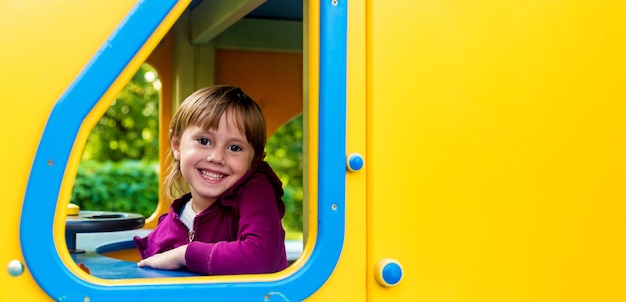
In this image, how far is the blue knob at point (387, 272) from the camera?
1680 millimetres

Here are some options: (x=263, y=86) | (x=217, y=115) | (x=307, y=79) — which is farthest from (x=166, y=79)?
(x=307, y=79)

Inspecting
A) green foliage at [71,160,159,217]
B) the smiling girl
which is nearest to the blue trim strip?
the smiling girl

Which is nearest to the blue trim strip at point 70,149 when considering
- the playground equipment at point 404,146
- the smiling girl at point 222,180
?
the playground equipment at point 404,146

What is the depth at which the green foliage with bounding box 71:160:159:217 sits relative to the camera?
389 inches

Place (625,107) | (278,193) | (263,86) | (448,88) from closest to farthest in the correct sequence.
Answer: (448,88), (625,107), (278,193), (263,86)

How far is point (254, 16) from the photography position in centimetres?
333

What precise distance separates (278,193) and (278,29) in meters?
1.48

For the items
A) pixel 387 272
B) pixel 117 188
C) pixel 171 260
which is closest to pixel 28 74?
pixel 171 260

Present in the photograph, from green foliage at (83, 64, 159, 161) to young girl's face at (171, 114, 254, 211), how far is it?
39.4 feet

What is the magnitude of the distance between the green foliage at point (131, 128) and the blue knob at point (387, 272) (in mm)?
12468

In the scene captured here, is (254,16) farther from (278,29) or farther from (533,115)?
(533,115)

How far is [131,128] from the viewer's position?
14.1 metres

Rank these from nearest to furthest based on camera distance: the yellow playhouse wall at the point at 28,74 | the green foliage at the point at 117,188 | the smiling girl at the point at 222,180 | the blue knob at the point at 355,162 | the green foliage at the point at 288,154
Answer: the yellow playhouse wall at the point at 28,74, the blue knob at the point at 355,162, the smiling girl at the point at 222,180, the green foliage at the point at 117,188, the green foliage at the point at 288,154

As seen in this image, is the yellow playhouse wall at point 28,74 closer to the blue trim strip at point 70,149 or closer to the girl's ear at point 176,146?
the blue trim strip at point 70,149
